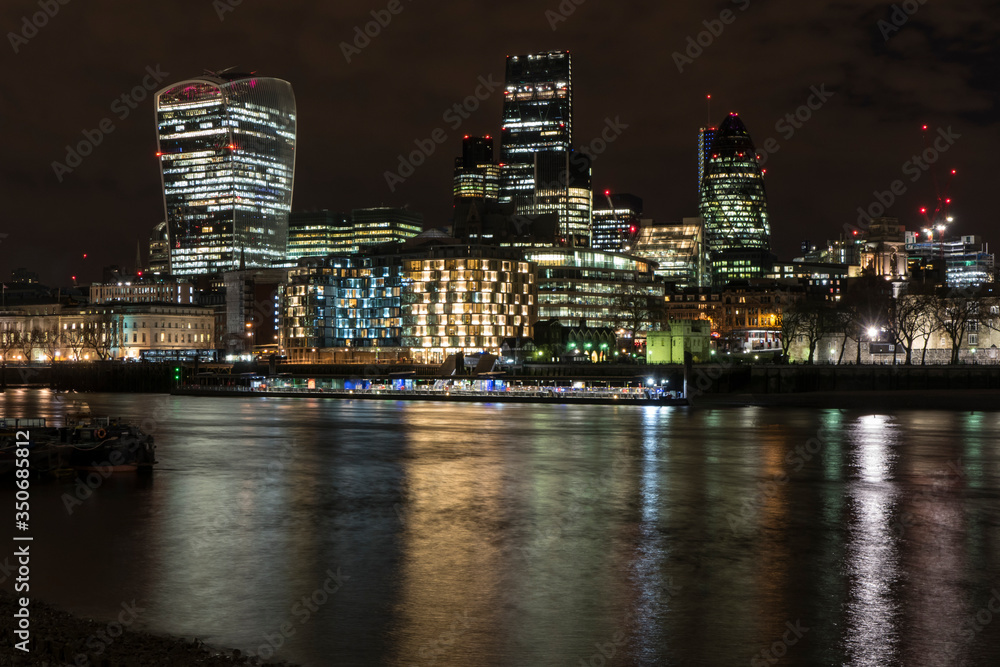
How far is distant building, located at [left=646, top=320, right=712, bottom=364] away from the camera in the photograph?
128 m

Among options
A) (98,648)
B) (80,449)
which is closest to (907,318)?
(80,449)

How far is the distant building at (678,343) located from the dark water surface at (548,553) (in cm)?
7511

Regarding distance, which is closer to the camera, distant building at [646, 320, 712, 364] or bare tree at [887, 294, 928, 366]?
bare tree at [887, 294, 928, 366]

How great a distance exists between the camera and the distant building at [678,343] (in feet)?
422

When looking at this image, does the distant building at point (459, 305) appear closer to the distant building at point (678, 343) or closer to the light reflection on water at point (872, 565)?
the distant building at point (678, 343)

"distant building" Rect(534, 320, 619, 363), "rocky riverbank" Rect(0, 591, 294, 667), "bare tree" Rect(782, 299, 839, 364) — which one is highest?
"bare tree" Rect(782, 299, 839, 364)

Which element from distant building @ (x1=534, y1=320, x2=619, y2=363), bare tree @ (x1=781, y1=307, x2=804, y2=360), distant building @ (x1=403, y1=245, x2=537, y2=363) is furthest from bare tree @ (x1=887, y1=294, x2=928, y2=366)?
distant building @ (x1=403, y1=245, x2=537, y2=363)

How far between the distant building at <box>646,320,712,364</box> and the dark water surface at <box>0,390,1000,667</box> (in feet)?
246

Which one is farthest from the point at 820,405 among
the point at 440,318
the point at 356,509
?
the point at 440,318

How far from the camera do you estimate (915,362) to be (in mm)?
129500

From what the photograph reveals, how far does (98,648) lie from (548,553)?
1254 cm

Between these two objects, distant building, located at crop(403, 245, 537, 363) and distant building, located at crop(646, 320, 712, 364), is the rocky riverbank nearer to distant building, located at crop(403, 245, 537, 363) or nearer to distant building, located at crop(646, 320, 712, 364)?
distant building, located at crop(646, 320, 712, 364)

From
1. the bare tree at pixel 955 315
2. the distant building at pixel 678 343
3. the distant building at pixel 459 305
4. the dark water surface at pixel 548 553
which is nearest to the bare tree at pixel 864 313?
the bare tree at pixel 955 315

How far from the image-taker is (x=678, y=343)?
422ft
